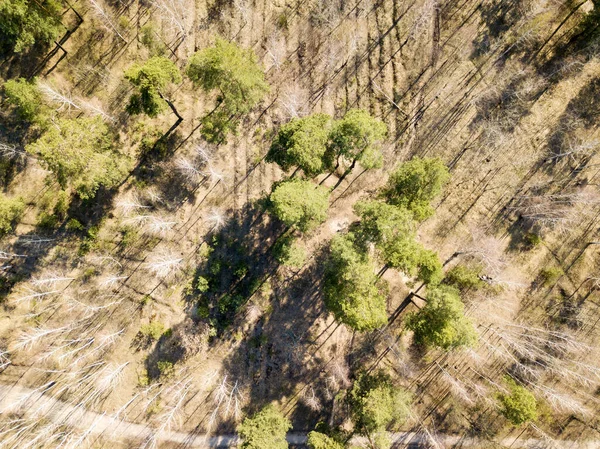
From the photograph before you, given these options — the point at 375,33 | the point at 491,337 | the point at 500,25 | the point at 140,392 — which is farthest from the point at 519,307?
the point at 140,392

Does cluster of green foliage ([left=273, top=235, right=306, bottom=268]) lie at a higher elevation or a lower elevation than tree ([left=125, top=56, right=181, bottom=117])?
lower

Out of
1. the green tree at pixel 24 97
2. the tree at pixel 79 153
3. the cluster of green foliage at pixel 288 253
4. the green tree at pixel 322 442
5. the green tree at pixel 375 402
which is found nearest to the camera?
the tree at pixel 79 153

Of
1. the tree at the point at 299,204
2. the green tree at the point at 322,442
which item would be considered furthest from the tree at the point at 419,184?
the green tree at the point at 322,442

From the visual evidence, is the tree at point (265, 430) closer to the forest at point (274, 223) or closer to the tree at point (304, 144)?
the forest at point (274, 223)

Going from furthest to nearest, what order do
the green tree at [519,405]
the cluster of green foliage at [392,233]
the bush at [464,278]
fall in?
the bush at [464,278], the green tree at [519,405], the cluster of green foliage at [392,233]

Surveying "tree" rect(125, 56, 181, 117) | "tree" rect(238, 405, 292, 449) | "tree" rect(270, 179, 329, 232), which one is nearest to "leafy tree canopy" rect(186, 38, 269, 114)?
"tree" rect(125, 56, 181, 117)

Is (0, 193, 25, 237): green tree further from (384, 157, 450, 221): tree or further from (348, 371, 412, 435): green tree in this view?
(348, 371, 412, 435): green tree

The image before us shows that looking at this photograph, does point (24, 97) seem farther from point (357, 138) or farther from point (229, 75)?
point (357, 138)
